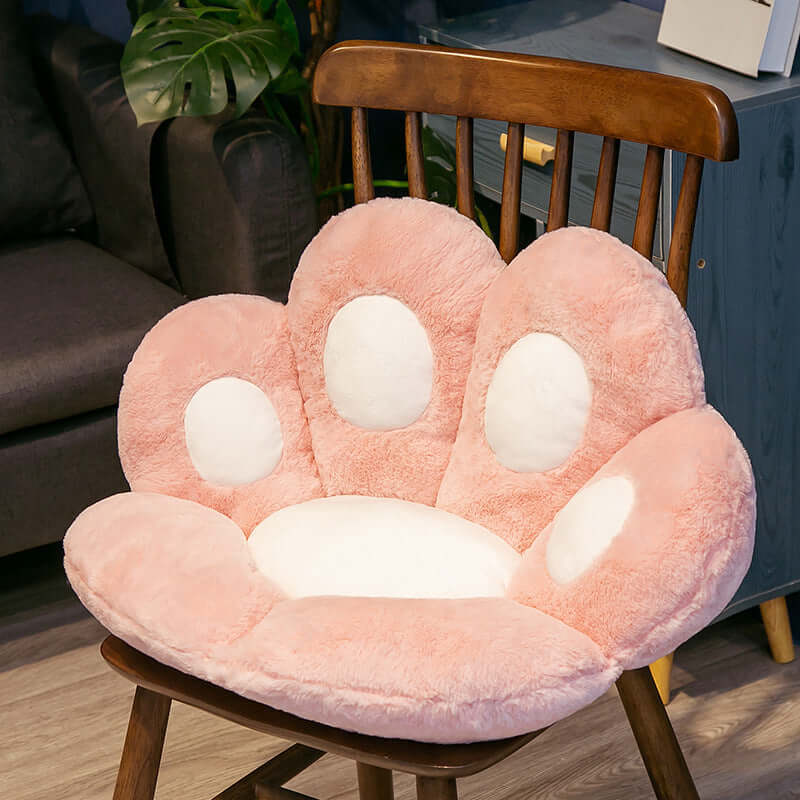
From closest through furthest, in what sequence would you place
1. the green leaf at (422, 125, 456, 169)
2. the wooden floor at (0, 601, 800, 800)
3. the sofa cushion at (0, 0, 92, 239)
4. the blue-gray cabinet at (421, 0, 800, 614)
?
the blue-gray cabinet at (421, 0, 800, 614), the wooden floor at (0, 601, 800, 800), the green leaf at (422, 125, 456, 169), the sofa cushion at (0, 0, 92, 239)

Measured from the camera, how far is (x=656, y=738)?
1.05 metres

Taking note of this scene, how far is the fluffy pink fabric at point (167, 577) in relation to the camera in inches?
34.2

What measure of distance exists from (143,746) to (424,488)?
0.34m

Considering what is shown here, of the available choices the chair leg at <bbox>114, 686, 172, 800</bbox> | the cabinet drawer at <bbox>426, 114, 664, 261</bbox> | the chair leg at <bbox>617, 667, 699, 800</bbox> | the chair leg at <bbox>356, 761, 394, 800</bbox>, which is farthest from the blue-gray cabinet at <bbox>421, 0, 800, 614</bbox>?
the chair leg at <bbox>114, 686, 172, 800</bbox>

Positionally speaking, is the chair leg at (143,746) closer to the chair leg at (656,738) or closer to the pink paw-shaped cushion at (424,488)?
the pink paw-shaped cushion at (424,488)

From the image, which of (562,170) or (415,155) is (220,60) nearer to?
(415,155)

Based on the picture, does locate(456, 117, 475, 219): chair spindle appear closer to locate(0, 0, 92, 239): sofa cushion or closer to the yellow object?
the yellow object

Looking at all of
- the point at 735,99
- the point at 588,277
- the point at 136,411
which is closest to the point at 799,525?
the point at 735,99

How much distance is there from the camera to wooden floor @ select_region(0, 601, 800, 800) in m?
1.40

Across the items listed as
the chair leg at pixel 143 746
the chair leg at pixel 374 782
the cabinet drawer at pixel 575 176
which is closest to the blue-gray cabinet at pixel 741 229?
the cabinet drawer at pixel 575 176

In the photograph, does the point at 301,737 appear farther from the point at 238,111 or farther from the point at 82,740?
the point at 238,111

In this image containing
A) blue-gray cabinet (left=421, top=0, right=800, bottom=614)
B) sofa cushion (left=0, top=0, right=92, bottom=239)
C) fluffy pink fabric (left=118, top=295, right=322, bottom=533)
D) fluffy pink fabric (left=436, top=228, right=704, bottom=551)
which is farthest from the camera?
sofa cushion (left=0, top=0, right=92, bottom=239)

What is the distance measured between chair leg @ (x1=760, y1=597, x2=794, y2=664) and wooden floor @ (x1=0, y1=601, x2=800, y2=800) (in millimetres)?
20

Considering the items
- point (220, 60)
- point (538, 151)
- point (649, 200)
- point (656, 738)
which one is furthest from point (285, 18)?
point (656, 738)
